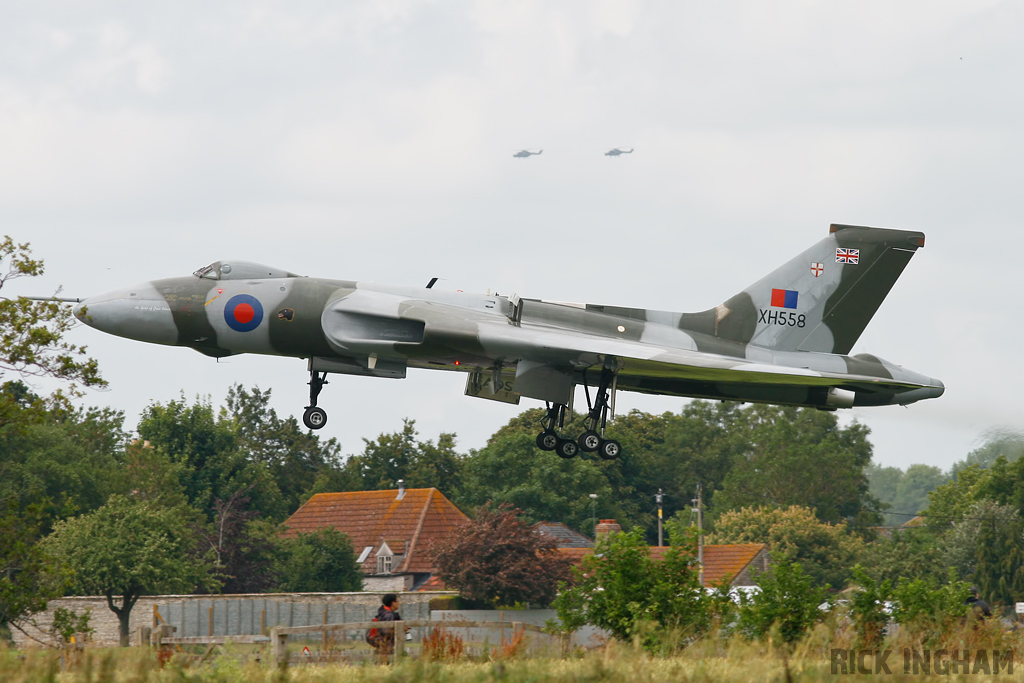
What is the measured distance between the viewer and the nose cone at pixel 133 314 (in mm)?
24969

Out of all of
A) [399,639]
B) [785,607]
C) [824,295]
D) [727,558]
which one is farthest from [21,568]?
[727,558]

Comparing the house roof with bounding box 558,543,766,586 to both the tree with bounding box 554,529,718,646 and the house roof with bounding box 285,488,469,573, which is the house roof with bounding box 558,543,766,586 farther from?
the tree with bounding box 554,529,718,646

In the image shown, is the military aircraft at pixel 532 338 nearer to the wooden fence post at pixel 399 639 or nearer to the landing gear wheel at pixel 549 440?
the landing gear wheel at pixel 549 440

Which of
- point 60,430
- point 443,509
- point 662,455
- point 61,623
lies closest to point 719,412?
point 662,455

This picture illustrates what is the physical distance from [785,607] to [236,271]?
12746 millimetres

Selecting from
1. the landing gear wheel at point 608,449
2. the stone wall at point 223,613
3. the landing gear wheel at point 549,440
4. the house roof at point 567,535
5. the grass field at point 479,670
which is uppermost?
the landing gear wheel at point 549,440

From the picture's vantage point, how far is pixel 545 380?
25.5m

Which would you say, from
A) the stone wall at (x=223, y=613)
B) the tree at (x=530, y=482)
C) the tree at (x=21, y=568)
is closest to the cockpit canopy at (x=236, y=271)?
the tree at (x=21, y=568)

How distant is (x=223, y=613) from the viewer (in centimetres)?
4503

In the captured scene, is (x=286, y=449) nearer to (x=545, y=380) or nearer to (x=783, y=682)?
(x=545, y=380)

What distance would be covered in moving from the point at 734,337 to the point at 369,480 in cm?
6863

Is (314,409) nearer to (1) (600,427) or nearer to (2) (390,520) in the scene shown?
(1) (600,427)

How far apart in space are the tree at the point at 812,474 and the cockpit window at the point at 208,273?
7442 cm

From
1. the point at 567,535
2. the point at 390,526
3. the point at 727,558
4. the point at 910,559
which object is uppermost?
the point at 390,526
